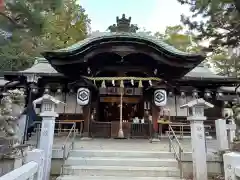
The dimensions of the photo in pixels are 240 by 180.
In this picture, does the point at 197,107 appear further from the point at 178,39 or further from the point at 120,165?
the point at 178,39

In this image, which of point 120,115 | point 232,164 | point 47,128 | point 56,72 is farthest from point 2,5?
point 232,164

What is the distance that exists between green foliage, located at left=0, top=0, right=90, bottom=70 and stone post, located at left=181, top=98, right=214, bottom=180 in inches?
255

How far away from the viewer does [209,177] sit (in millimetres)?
5980

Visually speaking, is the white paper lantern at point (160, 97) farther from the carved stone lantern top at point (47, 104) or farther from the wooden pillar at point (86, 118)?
the carved stone lantern top at point (47, 104)

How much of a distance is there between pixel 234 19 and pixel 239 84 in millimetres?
3172

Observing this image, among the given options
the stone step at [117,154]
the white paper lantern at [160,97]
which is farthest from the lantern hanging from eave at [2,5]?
the white paper lantern at [160,97]

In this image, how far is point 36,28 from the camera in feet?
30.0

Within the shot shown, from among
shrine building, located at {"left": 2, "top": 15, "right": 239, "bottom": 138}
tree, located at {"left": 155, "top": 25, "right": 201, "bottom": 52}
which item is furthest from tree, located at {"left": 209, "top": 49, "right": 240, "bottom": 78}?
shrine building, located at {"left": 2, "top": 15, "right": 239, "bottom": 138}

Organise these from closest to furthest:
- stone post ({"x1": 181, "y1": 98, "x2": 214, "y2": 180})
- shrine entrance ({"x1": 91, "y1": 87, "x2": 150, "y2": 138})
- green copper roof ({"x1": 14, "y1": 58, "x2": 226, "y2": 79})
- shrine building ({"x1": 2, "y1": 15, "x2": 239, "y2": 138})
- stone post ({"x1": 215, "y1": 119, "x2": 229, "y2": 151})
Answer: stone post ({"x1": 181, "y1": 98, "x2": 214, "y2": 180})
stone post ({"x1": 215, "y1": 119, "x2": 229, "y2": 151})
shrine building ({"x1": 2, "y1": 15, "x2": 239, "y2": 138})
shrine entrance ({"x1": 91, "y1": 87, "x2": 150, "y2": 138})
green copper roof ({"x1": 14, "y1": 58, "x2": 226, "y2": 79})

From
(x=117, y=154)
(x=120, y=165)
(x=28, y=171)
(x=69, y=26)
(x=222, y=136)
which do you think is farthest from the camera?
(x=69, y=26)

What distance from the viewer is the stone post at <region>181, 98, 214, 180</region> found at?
574 centimetres

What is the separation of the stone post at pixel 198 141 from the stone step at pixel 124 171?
0.53m

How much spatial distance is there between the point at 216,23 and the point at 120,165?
10110 mm

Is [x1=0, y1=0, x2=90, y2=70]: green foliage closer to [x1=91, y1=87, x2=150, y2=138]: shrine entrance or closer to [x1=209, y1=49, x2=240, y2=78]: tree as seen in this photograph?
[x1=91, y1=87, x2=150, y2=138]: shrine entrance
